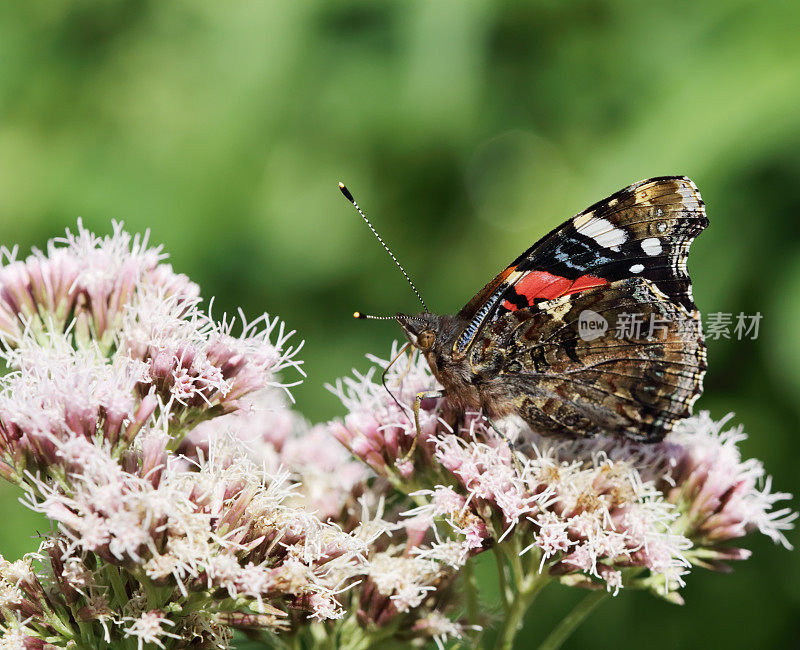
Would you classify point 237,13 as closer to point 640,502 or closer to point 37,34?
point 37,34

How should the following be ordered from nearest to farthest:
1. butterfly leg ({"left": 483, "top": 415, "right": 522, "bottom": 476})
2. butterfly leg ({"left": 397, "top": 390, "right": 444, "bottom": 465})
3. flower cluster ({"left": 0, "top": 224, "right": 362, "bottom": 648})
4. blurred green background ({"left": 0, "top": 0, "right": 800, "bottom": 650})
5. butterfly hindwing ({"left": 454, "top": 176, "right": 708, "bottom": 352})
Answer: flower cluster ({"left": 0, "top": 224, "right": 362, "bottom": 648}), butterfly leg ({"left": 483, "top": 415, "right": 522, "bottom": 476}), butterfly leg ({"left": 397, "top": 390, "right": 444, "bottom": 465}), butterfly hindwing ({"left": 454, "top": 176, "right": 708, "bottom": 352}), blurred green background ({"left": 0, "top": 0, "right": 800, "bottom": 650})

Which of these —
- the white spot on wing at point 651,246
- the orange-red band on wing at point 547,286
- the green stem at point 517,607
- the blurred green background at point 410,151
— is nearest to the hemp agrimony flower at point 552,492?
the green stem at point 517,607

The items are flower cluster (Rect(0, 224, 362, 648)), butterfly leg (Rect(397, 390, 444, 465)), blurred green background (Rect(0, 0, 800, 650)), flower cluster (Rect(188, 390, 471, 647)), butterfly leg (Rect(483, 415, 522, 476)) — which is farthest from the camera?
blurred green background (Rect(0, 0, 800, 650))

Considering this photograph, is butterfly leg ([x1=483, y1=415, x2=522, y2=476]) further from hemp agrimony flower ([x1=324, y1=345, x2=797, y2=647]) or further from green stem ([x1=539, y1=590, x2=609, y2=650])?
green stem ([x1=539, y1=590, x2=609, y2=650])

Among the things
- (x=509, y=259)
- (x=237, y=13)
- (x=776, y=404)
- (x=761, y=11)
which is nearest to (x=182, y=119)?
(x=237, y=13)

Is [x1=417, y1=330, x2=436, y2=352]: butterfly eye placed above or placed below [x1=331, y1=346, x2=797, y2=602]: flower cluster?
above

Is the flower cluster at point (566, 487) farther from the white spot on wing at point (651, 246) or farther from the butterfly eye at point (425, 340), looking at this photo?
the white spot on wing at point (651, 246)

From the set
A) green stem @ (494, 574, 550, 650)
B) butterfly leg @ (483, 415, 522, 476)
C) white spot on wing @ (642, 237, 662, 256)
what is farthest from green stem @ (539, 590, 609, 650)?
white spot on wing @ (642, 237, 662, 256)
